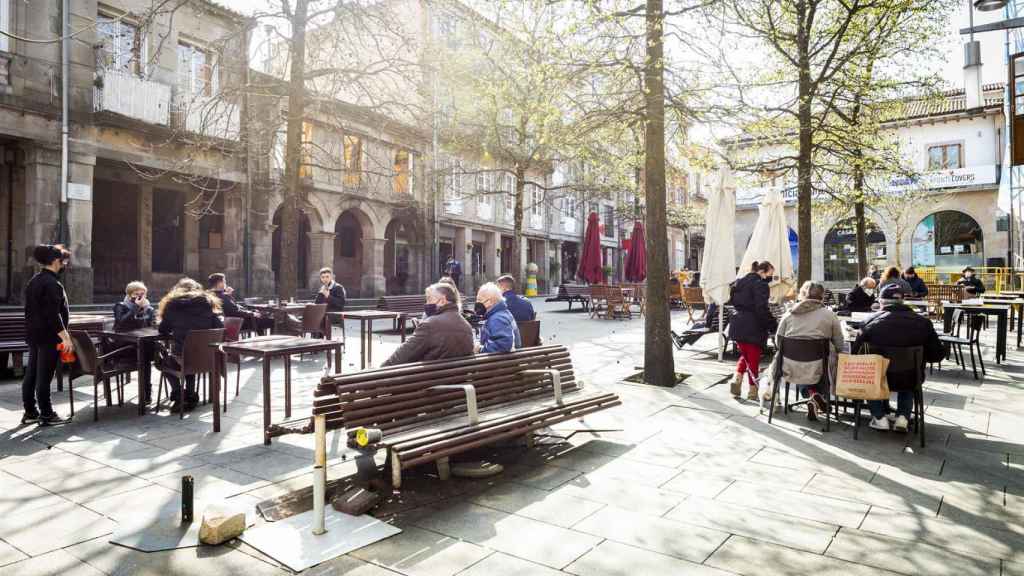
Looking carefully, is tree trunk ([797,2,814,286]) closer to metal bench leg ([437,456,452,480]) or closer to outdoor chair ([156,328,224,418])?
metal bench leg ([437,456,452,480])

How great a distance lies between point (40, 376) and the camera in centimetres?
574

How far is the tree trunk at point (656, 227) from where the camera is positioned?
7805 mm

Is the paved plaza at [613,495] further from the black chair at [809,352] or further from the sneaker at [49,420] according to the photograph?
the black chair at [809,352]

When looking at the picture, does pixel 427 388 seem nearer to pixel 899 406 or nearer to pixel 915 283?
pixel 899 406

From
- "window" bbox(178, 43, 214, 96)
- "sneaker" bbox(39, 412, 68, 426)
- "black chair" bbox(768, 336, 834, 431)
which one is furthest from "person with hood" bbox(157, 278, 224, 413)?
"window" bbox(178, 43, 214, 96)

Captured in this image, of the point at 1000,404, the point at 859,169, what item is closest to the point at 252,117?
the point at 859,169

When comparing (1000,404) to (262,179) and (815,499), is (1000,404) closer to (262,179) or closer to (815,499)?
(815,499)

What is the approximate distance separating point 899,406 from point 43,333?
26.1ft

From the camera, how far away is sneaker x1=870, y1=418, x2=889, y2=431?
224 inches

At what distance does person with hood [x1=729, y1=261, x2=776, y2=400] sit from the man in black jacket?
690 cm

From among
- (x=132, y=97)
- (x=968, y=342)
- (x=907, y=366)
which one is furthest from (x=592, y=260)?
(x=907, y=366)

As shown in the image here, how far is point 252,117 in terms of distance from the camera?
1747 cm

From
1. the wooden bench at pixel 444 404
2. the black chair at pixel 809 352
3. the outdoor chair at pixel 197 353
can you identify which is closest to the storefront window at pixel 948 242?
the black chair at pixel 809 352

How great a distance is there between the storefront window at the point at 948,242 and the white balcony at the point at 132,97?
31711 mm
